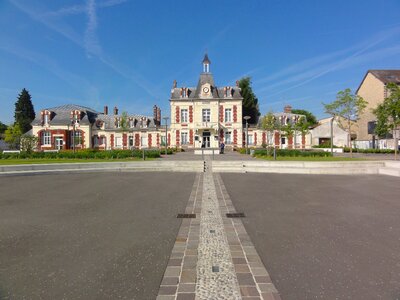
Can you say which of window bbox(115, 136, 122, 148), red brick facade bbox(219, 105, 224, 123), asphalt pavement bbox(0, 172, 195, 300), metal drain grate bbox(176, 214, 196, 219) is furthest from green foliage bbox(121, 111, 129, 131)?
metal drain grate bbox(176, 214, 196, 219)

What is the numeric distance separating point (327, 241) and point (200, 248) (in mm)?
2319

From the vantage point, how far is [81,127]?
4650 cm

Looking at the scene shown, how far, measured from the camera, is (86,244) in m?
4.41

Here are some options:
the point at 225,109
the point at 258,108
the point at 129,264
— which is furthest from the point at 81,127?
the point at 129,264

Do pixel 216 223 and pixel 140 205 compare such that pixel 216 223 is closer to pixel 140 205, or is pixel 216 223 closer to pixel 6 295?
pixel 140 205

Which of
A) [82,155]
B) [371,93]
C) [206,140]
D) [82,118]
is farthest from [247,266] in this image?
[371,93]

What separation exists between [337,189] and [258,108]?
5443 cm

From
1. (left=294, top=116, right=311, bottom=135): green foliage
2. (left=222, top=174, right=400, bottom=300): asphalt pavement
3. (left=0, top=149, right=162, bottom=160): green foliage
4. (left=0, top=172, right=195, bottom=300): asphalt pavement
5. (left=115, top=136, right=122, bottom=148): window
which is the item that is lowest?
(left=222, top=174, right=400, bottom=300): asphalt pavement

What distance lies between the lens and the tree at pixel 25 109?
70.3 metres

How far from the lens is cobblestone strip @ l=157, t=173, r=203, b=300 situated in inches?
115

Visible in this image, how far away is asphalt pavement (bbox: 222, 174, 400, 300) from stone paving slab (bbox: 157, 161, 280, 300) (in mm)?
216

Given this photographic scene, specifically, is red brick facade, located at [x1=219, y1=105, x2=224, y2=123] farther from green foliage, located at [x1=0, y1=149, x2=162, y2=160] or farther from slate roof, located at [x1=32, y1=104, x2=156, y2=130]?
green foliage, located at [x1=0, y1=149, x2=162, y2=160]

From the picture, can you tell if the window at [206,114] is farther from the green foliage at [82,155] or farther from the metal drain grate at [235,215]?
the metal drain grate at [235,215]

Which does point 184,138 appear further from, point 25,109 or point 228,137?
point 25,109
